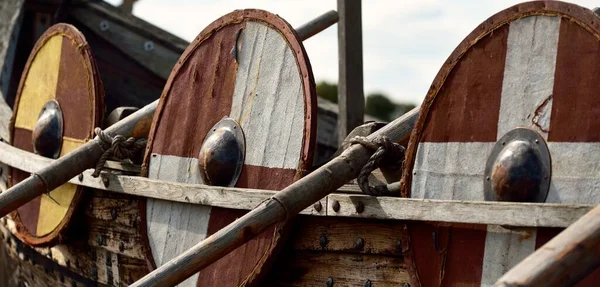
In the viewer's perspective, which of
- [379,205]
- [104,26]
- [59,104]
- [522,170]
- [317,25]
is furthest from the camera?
[104,26]

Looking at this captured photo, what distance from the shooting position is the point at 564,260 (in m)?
2.37

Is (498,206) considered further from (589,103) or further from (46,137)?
(46,137)

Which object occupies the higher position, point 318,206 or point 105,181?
point 105,181

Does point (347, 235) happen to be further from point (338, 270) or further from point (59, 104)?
point (59, 104)

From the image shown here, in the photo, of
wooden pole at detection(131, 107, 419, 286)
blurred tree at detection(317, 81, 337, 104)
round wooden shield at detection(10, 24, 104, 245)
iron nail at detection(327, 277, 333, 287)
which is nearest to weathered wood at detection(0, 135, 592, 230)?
wooden pole at detection(131, 107, 419, 286)

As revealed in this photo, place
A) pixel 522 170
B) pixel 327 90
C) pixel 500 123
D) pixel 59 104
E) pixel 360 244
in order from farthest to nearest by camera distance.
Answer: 1. pixel 327 90
2. pixel 59 104
3. pixel 360 244
4. pixel 500 123
5. pixel 522 170

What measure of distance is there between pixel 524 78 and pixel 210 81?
137 centimetres

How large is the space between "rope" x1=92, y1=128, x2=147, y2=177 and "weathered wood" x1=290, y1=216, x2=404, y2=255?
44.2 inches

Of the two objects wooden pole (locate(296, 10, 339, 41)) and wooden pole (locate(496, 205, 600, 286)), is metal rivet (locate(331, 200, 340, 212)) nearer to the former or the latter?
wooden pole (locate(496, 205, 600, 286))

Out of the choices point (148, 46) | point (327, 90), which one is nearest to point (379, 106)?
point (327, 90)

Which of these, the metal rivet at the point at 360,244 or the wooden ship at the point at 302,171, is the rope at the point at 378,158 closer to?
the wooden ship at the point at 302,171

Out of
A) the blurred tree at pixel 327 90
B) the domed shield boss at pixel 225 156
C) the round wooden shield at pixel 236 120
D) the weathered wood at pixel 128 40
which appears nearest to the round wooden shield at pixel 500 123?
the round wooden shield at pixel 236 120

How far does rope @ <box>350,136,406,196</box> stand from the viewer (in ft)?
10.7

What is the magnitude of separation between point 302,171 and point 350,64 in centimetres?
265
